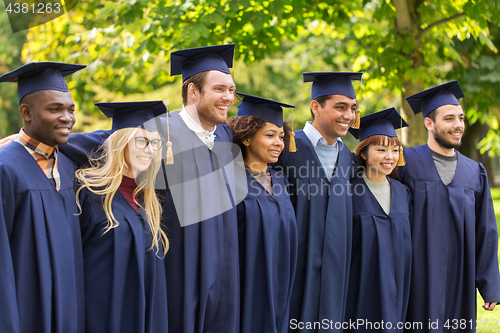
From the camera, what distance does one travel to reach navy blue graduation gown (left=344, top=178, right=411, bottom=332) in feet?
11.7

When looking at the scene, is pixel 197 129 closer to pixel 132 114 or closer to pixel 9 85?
pixel 132 114

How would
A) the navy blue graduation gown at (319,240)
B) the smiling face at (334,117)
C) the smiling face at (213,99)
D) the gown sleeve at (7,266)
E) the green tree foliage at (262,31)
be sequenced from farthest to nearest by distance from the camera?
the green tree foliage at (262,31) → the smiling face at (334,117) → the navy blue graduation gown at (319,240) → the smiling face at (213,99) → the gown sleeve at (7,266)

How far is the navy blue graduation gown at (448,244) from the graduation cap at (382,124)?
357 mm

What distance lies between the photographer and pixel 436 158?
13.0ft

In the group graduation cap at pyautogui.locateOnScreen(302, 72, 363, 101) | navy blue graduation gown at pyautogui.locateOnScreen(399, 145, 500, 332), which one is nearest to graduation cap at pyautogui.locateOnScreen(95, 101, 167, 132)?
graduation cap at pyautogui.locateOnScreen(302, 72, 363, 101)

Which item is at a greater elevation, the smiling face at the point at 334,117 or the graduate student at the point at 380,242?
the smiling face at the point at 334,117

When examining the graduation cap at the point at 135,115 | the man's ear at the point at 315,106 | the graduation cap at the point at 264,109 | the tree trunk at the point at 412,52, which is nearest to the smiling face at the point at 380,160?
the man's ear at the point at 315,106

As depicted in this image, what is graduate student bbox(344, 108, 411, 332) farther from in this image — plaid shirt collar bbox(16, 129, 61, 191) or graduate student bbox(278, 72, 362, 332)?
plaid shirt collar bbox(16, 129, 61, 191)

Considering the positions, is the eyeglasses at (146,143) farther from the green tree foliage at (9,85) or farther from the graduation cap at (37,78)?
the green tree foliage at (9,85)

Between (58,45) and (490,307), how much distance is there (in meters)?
6.27

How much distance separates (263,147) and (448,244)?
1867 mm

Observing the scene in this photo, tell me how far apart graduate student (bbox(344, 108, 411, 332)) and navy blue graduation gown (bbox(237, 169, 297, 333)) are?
0.64 metres

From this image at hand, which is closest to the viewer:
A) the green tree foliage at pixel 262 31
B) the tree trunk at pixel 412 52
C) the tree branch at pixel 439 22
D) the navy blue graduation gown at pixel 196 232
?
the navy blue graduation gown at pixel 196 232

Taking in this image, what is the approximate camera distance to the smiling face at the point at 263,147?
133 inches
